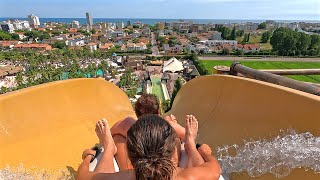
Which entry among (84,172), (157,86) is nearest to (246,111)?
(84,172)

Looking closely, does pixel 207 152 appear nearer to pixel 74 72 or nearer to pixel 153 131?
pixel 153 131

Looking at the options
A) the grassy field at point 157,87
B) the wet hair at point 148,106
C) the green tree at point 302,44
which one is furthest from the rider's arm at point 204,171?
the green tree at point 302,44

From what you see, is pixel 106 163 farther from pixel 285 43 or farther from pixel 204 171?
pixel 285 43

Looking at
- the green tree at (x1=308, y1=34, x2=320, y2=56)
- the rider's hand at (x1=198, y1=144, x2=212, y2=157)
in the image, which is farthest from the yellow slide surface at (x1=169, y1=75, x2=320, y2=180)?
the green tree at (x1=308, y1=34, x2=320, y2=56)

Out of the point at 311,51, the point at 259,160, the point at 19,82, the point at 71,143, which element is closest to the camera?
the point at 259,160

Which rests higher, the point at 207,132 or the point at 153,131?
the point at 153,131

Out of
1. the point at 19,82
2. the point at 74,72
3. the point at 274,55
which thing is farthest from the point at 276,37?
the point at 19,82
